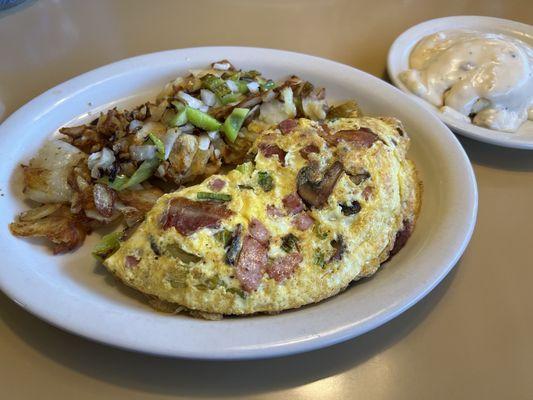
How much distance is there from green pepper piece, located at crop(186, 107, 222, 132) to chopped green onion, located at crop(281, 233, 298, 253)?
63cm

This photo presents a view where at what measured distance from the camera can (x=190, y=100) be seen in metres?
1.84

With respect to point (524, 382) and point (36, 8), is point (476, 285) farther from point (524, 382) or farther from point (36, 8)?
point (36, 8)

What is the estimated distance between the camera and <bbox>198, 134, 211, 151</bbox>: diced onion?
1.76m

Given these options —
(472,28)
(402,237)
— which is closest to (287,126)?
(402,237)

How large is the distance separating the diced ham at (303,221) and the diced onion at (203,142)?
0.52m

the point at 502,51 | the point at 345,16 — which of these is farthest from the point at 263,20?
the point at 502,51

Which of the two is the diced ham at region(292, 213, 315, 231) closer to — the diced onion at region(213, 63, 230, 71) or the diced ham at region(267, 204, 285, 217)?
the diced ham at region(267, 204, 285, 217)

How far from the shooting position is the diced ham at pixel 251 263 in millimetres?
1327

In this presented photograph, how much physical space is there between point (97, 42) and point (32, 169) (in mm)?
1371

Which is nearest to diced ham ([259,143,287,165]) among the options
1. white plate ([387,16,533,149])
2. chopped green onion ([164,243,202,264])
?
chopped green onion ([164,243,202,264])

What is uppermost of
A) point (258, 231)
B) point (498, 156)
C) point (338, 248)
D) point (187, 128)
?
point (187, 128)

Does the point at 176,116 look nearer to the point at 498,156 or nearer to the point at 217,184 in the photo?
the point at 217,184

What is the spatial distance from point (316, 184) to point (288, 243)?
9.1 inches

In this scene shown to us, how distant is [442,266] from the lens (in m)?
1.41
